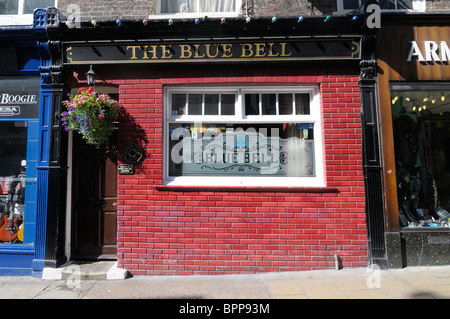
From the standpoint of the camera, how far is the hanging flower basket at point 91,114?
4445 millimetres

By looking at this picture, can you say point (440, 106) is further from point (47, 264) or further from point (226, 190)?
point (47, 264)

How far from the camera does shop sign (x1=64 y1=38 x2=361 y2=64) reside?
482cm

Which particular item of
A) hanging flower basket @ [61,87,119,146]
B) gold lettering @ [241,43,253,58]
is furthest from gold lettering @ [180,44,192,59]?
hanging flower basket @ [61,87,119,146]

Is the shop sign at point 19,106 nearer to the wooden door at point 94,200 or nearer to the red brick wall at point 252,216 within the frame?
Answer: the wooden door at point 94,200

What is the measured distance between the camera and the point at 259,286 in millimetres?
4105

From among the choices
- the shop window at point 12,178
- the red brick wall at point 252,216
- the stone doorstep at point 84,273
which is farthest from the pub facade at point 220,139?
the shop window at point 12,178

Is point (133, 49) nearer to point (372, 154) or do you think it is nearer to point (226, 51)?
point (226, 51)

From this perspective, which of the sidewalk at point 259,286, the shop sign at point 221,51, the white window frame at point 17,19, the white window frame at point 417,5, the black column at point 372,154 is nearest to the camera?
the sidewalk at point 259,286

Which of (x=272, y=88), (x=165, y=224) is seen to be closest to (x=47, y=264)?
(x=165, y=224)

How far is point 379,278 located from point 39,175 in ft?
19.3

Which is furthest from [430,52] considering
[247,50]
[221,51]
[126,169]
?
[126,169]

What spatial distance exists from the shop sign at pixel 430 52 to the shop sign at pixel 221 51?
1050 mm

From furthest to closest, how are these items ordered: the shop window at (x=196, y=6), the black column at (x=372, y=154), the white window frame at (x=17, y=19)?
the shop window at (x=196, y=6), the white window frame at (x=17, y=19), the black column at (x=372, y=154)

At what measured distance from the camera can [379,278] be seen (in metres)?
4.27
